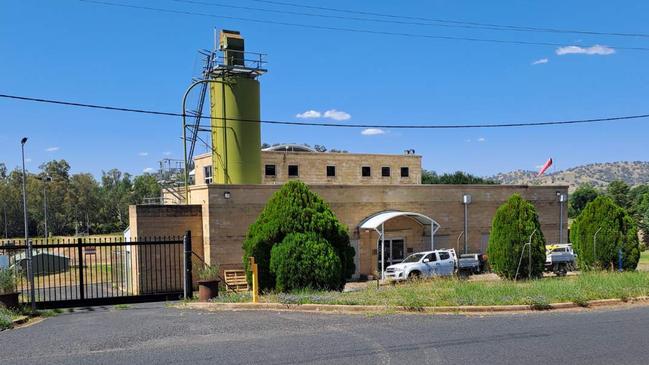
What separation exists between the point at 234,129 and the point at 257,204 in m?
8.66

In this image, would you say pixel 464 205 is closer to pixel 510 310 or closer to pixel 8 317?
pixel 510 310

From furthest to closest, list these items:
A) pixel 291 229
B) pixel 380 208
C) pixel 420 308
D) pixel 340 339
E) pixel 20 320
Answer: pixel 380 208
pixel 291 229
pixel 20 320
pixel 420 308
pixel 340 339

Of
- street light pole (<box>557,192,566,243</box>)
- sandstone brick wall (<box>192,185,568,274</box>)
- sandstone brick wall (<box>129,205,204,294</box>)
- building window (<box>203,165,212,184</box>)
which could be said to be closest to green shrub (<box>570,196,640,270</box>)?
sandstone brick wall (<box>192,185,568,274</box>)

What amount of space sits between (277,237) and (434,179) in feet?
254

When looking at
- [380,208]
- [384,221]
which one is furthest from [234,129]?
[384,221]

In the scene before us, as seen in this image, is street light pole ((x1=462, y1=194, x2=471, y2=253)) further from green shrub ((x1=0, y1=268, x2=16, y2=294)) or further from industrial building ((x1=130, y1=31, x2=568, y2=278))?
green shrub ((x1=0, y1=268, x2=16, y2=294))

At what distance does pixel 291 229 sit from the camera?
646 inches

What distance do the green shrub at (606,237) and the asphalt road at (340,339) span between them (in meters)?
12.0

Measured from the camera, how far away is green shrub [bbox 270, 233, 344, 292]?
15461mm

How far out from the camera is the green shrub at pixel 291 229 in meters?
16.4

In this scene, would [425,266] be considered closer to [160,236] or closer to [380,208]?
[380,208]

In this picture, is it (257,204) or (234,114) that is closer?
(257,204)

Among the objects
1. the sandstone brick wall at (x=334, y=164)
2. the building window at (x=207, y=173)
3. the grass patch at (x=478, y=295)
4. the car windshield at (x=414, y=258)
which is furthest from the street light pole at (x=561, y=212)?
the building window at (x=207, y=173)

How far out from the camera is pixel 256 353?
8430 millimetres
